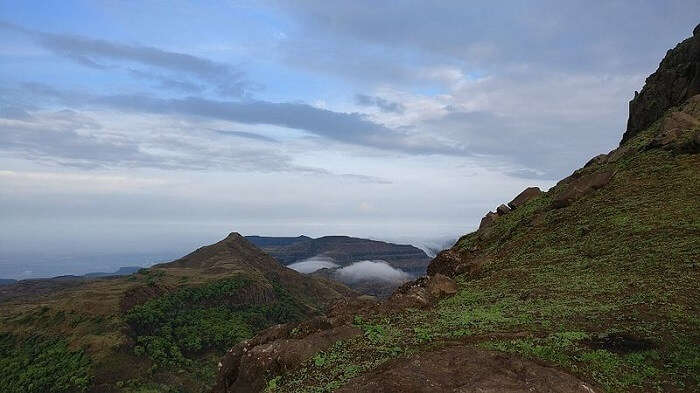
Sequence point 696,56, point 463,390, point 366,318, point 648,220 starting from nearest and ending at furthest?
point 463,390 → point 366,318 → point 648,220 → point 696,56

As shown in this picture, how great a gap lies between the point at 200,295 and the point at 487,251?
142846 millimetres

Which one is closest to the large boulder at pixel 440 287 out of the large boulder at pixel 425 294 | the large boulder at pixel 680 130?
the large boulder at pixel 425 294

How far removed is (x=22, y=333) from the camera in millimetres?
123125

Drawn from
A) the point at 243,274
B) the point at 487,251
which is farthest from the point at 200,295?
the point at 487,251

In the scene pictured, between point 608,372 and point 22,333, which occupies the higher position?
point 608,372

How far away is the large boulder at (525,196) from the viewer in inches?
1977

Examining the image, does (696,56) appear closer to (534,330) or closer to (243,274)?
(534,330)

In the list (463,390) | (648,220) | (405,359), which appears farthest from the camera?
(648,220)

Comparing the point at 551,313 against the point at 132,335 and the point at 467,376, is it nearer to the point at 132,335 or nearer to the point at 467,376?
the point at 467,376

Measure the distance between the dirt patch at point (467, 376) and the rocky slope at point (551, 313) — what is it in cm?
6

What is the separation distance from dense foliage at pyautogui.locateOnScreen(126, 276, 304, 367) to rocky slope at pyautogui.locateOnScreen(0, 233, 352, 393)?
29cm

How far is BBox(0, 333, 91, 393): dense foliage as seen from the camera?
10031 centimetres

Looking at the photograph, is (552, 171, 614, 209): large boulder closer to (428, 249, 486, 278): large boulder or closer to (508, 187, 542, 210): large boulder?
(428, 249, 486, 278): large boulder

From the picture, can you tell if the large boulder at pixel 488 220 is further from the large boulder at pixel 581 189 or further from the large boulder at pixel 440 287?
the large boulder at pixel 440 287
